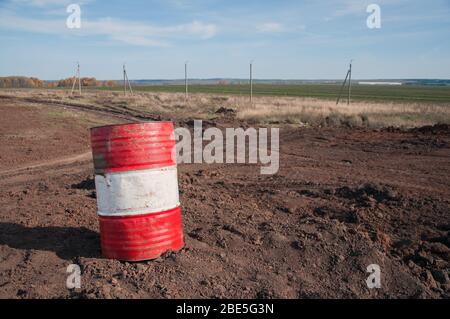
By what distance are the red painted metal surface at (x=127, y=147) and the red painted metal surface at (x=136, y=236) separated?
54 centimetres

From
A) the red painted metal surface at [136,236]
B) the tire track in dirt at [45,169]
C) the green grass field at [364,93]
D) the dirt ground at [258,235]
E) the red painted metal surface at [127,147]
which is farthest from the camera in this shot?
the green grass field at [364,93]

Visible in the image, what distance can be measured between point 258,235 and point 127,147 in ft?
6.29

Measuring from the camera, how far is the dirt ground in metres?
4.08

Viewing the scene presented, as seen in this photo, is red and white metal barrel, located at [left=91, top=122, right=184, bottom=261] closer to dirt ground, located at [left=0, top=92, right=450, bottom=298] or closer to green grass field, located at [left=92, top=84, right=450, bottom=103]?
dirt ground, located at [left=0, top=92, right=450, bottom=298]

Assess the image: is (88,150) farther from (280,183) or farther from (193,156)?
(280,183)

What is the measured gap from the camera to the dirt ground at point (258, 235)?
4082mm

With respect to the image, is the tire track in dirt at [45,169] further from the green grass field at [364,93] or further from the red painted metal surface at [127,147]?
the green grass field at [364,93]

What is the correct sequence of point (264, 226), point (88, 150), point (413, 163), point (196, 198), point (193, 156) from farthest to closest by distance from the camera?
point (88, 150)
point (193, 156)
point (413, 163)
point (196, 198)
point (264, 226)

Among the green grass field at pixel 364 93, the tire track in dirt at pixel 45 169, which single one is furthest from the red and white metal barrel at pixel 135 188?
the green grass field at pixel 364 93

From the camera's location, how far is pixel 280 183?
833 centimetres

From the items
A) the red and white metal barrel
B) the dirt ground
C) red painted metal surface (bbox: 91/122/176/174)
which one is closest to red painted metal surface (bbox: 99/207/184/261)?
the red and white metal barrel

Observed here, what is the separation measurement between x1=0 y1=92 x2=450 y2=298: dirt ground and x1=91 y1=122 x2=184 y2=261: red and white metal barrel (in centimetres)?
19
